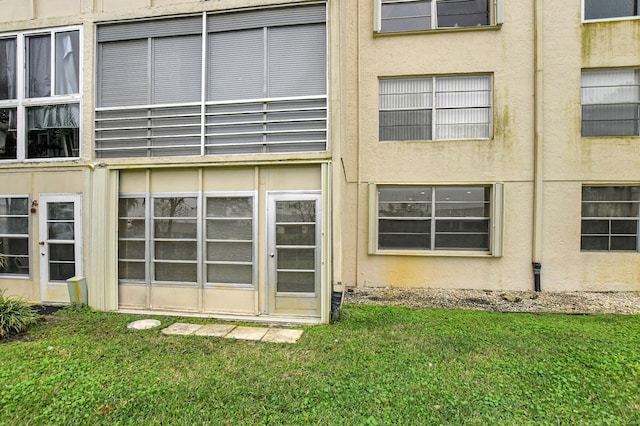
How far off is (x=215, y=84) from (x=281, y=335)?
14.8 ft

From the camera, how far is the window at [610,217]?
688 cm

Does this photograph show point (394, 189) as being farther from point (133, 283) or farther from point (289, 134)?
point (133, 283)

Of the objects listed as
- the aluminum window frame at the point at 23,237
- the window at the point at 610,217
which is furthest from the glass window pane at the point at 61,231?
the window at the point at 610,217

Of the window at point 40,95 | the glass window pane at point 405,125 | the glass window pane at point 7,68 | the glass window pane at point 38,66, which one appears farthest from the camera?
Answer: the glass window pane at point 405,125

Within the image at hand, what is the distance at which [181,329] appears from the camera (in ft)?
15.5

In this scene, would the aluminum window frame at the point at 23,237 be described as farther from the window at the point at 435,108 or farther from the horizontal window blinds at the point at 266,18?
the window at the point at 435,108

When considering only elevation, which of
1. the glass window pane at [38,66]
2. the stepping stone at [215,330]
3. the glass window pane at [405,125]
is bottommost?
the stepping stone at [215,330]

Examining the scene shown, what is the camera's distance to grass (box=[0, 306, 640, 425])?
8.66 ft

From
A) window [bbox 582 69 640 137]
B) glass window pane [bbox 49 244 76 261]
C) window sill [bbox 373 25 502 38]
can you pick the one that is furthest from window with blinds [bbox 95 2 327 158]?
window [bbox 582 69 640 137]

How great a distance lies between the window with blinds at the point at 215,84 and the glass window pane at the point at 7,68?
208cm

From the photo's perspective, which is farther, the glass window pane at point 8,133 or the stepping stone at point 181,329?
the glass window pane at point 8,133

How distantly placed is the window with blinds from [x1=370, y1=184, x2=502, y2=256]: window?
2968 mm

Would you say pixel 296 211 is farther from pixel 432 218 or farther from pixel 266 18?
pixel 432 218

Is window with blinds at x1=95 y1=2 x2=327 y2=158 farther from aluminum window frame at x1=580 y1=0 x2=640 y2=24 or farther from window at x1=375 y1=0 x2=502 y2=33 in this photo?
aluminum window frame at x1=580 y1=0 x2=640 y2=24
